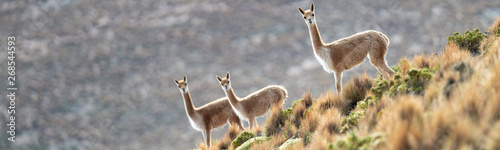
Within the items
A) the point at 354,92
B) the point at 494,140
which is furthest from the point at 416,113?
the point at 354,92

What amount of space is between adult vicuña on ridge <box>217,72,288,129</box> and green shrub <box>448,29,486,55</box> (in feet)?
12.5

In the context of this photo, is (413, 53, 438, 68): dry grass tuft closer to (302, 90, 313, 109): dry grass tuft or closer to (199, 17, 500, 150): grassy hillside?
(199, 17, 500, 150): grassy hillside

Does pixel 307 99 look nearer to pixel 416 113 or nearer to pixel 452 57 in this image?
pixel 452 57

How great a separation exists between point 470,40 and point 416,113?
5434 mm

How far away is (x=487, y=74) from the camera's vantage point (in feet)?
15.3

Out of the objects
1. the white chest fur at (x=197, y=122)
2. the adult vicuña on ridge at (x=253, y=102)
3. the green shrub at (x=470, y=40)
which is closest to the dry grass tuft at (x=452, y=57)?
the green shrub at (x=470, y=40)

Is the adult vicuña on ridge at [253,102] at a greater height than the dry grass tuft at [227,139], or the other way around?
the adult vicuña on ridge at [253,102]

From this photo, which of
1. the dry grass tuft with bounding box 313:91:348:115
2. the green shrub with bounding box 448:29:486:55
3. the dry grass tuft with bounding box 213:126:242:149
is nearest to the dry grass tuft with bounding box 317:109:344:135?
the dry grass tuft with bounding box 313:91:348:115

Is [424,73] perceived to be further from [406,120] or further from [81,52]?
[81,52]

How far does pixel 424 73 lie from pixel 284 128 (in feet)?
8.80

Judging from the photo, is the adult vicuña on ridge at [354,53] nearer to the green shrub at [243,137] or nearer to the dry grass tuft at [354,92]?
the dry grass tuft at [354,92]

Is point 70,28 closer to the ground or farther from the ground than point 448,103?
farther from the ground

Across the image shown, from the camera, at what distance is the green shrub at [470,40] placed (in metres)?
8.91

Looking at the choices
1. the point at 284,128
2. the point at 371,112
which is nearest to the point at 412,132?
the point at 371,112
